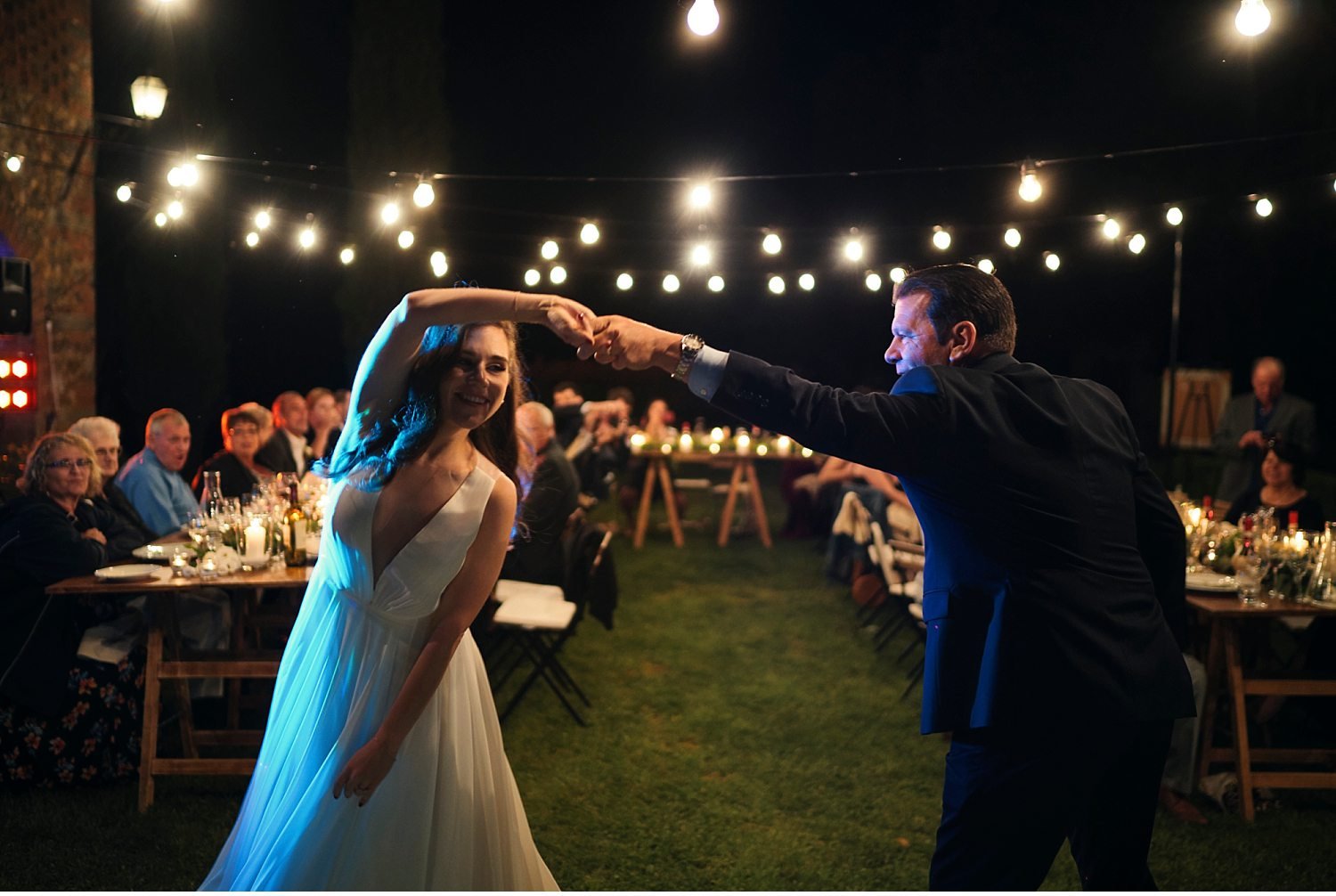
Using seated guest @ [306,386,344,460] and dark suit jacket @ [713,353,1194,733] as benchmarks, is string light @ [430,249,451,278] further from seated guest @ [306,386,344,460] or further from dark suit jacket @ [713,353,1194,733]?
dark suit jacket @ [713,353,1194,733]

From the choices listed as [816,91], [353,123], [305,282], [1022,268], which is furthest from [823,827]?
[353,123]

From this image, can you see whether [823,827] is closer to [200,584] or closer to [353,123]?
[200,584]

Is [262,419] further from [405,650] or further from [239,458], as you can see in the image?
[405,650]

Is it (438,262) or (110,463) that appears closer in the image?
(110,463)

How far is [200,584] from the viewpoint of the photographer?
3994 millimetres

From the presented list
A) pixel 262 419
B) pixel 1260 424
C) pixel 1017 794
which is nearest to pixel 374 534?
pixel 1017 794

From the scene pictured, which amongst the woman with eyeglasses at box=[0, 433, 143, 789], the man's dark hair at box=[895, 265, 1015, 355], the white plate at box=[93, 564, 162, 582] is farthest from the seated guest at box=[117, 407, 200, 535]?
the man's dark hair at box=[895, 265, 1015, 355]

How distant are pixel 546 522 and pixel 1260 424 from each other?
17.7ft

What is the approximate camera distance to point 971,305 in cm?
219

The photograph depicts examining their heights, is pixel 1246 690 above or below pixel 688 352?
below

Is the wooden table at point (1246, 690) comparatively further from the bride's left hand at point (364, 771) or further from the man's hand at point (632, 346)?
the bride's left hand at point (364, 771)

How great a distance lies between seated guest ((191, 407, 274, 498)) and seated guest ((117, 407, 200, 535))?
1.43ft

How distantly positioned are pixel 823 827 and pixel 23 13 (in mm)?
7863

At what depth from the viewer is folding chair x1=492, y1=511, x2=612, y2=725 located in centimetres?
504
